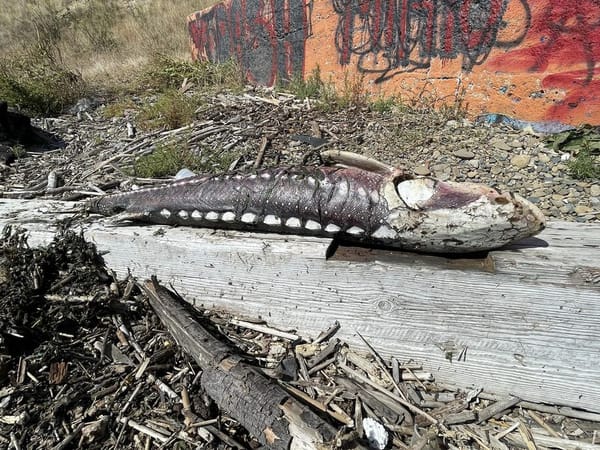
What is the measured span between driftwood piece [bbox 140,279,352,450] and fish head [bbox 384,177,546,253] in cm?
80

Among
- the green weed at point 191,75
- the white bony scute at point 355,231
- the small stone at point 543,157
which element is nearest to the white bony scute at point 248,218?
the white bony scute at point 355,231

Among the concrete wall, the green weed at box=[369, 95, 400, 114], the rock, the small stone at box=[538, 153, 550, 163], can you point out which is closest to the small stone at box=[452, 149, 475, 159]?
the rock

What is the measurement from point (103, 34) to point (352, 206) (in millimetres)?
Result: 11158

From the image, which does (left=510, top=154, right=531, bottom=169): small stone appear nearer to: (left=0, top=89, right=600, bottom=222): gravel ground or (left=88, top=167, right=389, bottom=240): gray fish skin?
(left=0, top=89, right=600, bottom=222): gravel ground

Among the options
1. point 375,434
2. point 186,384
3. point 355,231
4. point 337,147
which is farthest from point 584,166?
point 186,384

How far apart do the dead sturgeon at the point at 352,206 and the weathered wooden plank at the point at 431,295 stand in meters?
0.09

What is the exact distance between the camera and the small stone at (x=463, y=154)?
12.7 ft

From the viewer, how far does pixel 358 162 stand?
1.82 m

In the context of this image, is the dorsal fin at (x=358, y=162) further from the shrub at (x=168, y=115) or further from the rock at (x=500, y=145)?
the shrub at (x=168, y=115)

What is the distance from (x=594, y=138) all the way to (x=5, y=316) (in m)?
4.75

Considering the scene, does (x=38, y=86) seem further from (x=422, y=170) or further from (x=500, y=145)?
(x=500, y=145)

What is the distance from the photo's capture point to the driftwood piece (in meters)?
1.36

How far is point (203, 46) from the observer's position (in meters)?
7.60

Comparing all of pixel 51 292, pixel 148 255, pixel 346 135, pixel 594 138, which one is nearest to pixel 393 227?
pixel 148 255
